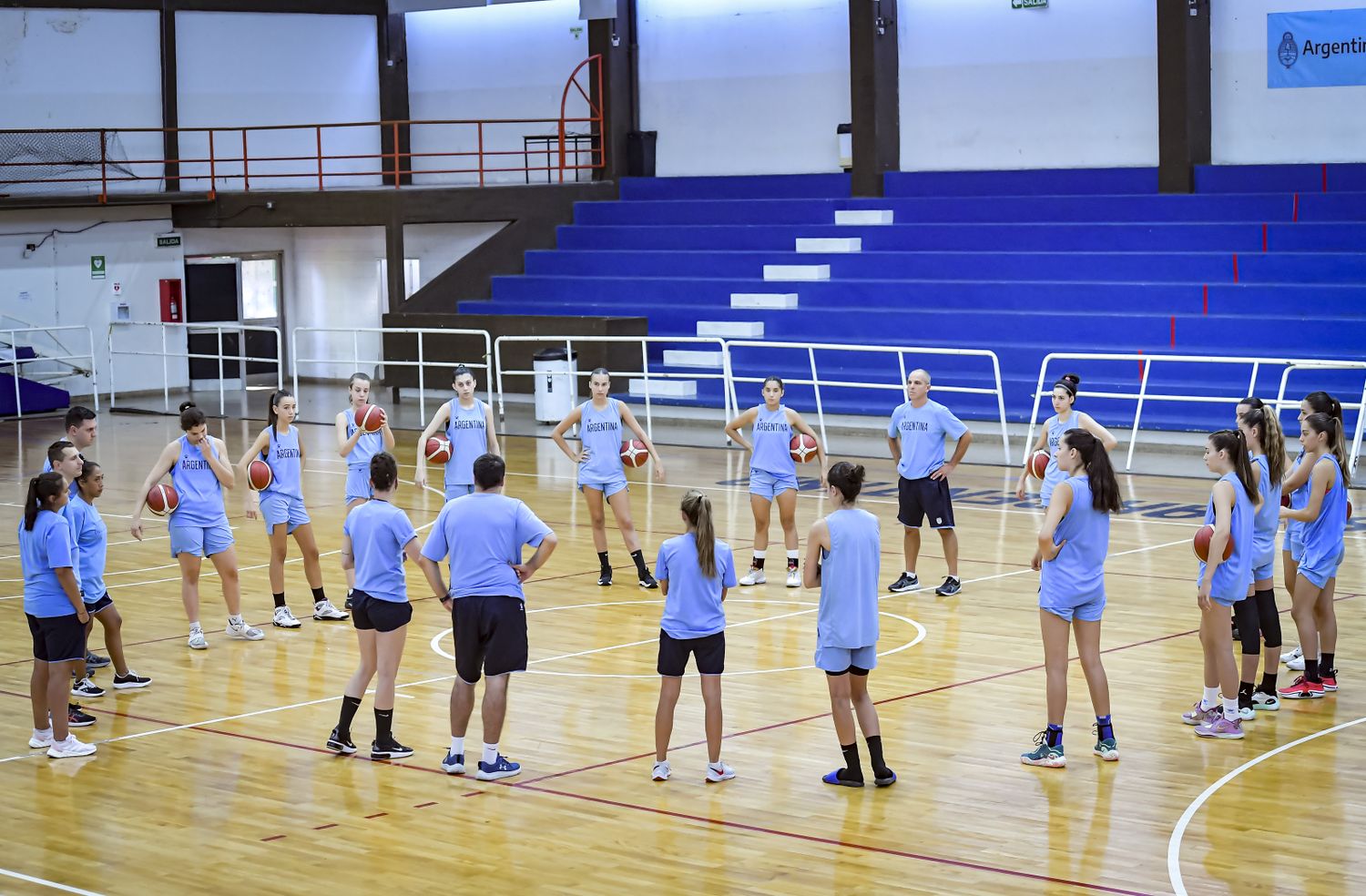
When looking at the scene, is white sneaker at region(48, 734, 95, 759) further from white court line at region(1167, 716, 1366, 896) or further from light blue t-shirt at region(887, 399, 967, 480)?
light blue t-shirt at region(887, 399, 967, 480)

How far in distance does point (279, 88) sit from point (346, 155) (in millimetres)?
1786

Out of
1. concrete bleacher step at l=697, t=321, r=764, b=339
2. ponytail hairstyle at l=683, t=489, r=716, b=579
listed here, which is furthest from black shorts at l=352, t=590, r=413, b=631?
concrete bleacher step at l=697, t=321, r=764, b=339

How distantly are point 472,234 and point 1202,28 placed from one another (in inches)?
488

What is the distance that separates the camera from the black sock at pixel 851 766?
26.7 ft

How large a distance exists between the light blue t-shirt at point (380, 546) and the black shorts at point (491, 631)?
47 cm

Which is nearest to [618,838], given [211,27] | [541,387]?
[541,387]

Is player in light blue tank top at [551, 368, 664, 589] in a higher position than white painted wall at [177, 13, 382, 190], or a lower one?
lower

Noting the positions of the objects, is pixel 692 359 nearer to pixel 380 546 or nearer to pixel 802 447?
pixel 802 447

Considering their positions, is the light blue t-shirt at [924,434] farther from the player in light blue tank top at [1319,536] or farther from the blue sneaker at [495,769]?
the blue sneaker at [495,769]

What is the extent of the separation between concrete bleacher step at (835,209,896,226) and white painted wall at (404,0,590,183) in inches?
246

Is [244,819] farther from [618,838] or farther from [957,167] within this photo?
[957,167]

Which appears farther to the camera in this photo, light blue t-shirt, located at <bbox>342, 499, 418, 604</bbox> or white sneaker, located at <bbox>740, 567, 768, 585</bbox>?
white sneaker, located at <bbox>740, 567, 768, 585</bbox>

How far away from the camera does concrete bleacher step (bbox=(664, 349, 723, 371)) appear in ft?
80.1

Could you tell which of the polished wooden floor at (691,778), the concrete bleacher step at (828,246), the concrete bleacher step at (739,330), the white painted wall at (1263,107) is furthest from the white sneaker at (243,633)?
the white painted wall at (1263,107)
